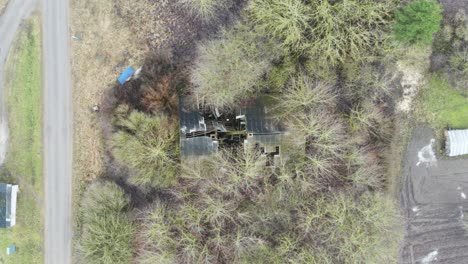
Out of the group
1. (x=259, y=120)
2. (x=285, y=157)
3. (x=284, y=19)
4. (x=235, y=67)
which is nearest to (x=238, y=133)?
(x=259, y=120)

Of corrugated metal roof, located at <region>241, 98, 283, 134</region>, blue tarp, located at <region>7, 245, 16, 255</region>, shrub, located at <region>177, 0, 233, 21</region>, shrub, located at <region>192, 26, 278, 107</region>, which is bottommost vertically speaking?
blue tarp, located at <region>7, 245, 16, 255</region>

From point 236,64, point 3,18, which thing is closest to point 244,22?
point 236,64

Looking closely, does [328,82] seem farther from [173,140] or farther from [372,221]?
[173,140]

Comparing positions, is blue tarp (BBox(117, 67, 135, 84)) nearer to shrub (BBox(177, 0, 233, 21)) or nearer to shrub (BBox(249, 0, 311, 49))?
shrub (BBox(177, 0, 233, 21))

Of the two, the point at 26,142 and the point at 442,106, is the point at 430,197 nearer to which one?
the point at 442,106

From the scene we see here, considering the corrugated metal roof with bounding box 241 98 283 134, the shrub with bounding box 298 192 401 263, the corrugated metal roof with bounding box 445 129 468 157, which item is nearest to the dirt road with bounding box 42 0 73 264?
the corrugated metal roof with bounding box 241 98 283 134
